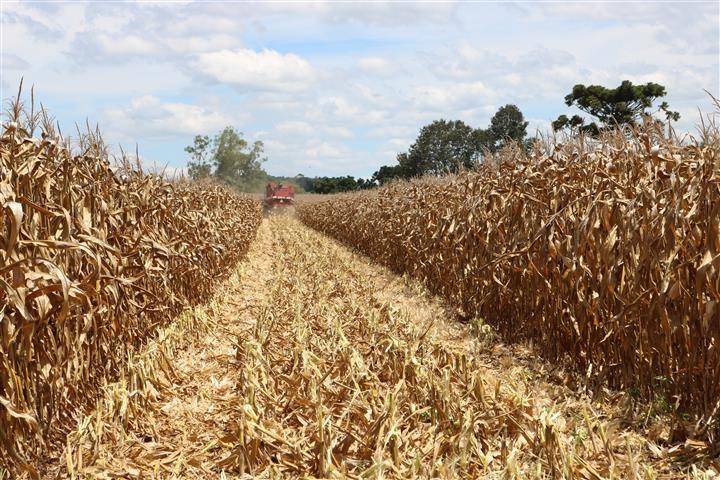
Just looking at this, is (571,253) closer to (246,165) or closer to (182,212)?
(182,212)

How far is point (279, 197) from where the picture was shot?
158 feet

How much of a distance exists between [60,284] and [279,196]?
147 feet

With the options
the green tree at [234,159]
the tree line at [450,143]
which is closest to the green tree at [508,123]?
the tree line at [450,143]

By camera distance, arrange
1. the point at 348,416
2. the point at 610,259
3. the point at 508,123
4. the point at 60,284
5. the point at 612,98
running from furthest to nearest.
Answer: the point at 508,123 < the point at 612,98 < the point at 610,259 < the point at 348,416 < the point at 60,284

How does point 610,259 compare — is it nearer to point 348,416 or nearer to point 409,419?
point 409,419

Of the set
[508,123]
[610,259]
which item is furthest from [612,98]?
[610,259]

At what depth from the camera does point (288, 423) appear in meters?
5.37

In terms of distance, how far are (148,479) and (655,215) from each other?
3.97 metres

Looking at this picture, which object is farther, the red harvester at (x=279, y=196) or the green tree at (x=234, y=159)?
the green tree at (x=234, y=159)

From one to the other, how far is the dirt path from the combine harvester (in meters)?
40.2

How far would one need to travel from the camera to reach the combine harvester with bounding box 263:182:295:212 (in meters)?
48.3

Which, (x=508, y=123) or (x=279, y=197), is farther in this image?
(x=508, y=123)

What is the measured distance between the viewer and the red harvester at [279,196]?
48.3 meters

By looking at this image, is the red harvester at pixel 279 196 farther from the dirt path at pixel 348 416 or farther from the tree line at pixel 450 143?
the dirt path at pixel 348 416
